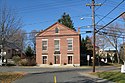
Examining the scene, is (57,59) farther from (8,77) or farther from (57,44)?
(8,77)

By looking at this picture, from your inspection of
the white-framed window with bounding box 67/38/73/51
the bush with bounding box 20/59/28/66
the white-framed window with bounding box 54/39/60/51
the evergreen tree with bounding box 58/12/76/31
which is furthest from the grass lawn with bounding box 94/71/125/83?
the evergreen tree with bounding box 58/12/76/31

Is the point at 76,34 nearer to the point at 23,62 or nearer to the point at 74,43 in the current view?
the point at 74,43

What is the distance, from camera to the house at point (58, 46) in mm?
61500

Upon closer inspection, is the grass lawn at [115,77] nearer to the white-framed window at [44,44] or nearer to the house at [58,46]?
the house at [58,46]

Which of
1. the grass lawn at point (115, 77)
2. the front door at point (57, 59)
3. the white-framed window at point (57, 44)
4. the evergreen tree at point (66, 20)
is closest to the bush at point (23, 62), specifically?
the front door at point (57, 59)

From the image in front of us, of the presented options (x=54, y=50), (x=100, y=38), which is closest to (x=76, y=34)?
(x=54, y=50)

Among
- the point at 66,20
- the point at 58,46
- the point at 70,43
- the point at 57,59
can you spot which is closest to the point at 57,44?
the point at 58,46

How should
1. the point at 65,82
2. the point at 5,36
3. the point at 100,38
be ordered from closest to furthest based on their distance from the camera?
the point at 65,82, the point at 5,36, the point at 100,38

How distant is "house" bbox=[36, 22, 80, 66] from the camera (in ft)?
202

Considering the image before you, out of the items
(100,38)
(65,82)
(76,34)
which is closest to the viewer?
(65,82)

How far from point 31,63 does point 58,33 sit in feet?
30.0

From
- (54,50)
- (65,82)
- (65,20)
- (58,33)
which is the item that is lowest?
(65,82)

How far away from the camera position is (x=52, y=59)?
62.3 metres

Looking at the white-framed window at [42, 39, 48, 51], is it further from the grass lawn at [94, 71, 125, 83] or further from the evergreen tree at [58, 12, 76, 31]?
the grass lawn at [94, 71, 125, 83]
